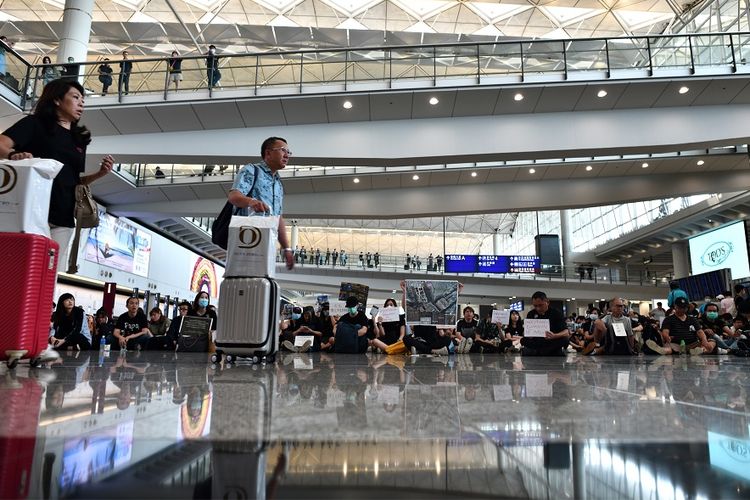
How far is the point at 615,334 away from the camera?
916 centimetres

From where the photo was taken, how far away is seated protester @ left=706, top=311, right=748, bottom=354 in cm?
978

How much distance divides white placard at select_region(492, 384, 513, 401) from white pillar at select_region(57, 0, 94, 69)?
1533 centimetres

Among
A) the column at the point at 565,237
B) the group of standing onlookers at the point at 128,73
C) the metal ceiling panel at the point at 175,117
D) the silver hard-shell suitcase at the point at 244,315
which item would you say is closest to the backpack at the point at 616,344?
the silver hard-shell suitcase at the point at 244,315

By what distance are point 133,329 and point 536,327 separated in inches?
312

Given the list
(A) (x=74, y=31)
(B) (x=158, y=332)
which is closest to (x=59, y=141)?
(B) (x=158, y=332)

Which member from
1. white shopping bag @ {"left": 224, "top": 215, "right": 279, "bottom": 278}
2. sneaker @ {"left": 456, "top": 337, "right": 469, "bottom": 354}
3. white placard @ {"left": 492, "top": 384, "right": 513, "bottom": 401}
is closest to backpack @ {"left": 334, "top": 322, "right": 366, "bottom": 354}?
sneaker @ {"left": 456, "top": 337, "right": 469, "bottom": 354}

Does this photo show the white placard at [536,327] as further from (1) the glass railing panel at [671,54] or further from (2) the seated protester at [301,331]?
(1) the glass railing panel at [671,54]

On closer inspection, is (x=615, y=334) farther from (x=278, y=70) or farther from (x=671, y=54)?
(x=278, y=70)

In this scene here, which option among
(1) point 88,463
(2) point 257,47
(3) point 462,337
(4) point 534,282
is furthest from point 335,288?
(1) point 88,463

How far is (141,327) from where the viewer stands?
9422 mm

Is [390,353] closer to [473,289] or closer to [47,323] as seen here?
[47,323]

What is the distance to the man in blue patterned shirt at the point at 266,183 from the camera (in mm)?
3827

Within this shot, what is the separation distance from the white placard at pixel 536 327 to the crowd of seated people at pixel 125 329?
5.54 meters

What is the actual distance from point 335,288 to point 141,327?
28414mm
